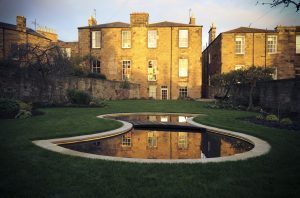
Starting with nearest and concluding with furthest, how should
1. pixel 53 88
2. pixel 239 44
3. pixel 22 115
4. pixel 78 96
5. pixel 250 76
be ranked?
pixel 22 115 < pixel 250 76 < pixel 53 88 < pixel 78 96 < pixel 239 44

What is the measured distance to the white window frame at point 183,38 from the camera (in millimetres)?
29312

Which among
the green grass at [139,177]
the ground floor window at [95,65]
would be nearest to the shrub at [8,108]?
the green grass at [139,177]

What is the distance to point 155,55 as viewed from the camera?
2964 centimetres

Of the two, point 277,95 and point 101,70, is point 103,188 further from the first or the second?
point 101,70

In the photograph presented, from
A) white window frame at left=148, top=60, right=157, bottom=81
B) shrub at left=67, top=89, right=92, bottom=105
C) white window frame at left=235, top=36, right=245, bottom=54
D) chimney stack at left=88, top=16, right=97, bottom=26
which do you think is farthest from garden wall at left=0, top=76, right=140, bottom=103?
white window frame at left=235, top=36, right=245, bottom=54

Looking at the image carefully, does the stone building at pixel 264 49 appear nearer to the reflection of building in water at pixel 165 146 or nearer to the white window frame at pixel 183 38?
the white window frame at pixel 183 38

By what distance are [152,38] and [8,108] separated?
22664mm

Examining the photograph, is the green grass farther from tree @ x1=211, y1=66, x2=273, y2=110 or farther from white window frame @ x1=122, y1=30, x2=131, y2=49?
white window frame @ x1=122, y1=30, x2=131, y2=49

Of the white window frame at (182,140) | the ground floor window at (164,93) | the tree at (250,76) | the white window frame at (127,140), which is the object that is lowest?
the white window frame at (182,140)

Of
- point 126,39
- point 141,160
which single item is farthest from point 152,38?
point 141,160

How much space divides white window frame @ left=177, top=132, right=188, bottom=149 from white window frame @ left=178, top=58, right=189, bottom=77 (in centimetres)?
2235

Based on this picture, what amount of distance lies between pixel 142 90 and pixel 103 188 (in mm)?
26866

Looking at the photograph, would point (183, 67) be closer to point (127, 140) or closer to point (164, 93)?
point (164, 93)

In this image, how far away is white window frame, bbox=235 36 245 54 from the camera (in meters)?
27.4
